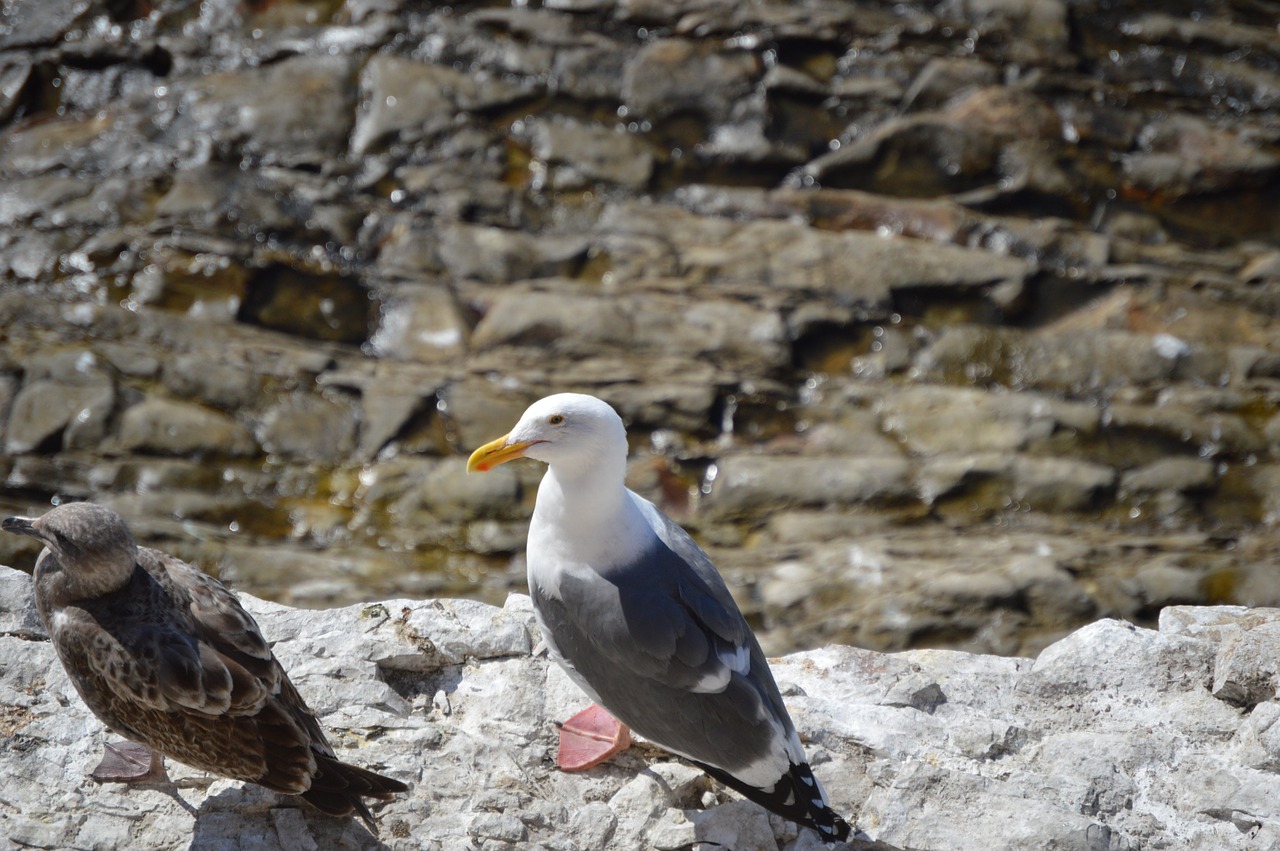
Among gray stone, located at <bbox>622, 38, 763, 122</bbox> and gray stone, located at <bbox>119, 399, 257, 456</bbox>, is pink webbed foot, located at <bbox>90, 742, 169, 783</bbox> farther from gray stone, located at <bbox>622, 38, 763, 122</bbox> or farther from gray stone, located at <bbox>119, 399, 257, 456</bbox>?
gray stone, located at <bbox>622, 38, 763, 122</bbox>

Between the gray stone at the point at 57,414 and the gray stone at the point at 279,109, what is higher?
the gray stone at the point at 279,109

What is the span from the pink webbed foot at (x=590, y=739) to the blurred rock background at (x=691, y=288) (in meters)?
2.77

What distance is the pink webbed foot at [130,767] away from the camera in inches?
126

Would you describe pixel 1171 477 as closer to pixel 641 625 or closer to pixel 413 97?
pixel 641 625

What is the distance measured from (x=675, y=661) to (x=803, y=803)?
0.49 meters

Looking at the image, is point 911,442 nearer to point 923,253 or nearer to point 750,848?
point 923,253

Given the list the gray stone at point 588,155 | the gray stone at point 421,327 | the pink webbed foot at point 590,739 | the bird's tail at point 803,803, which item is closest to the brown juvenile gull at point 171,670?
the pink webbed foot at point 590,739

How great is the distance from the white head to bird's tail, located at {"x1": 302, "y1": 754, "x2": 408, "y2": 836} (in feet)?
2.83

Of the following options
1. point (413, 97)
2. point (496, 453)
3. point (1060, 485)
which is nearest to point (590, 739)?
point (496, 453)

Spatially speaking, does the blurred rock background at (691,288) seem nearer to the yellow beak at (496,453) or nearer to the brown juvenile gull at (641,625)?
the brown juvenile gull at (641,625)

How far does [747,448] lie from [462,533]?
1.85 meters

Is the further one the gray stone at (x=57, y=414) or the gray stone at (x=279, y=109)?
the gray stone at (x=279, y=109)

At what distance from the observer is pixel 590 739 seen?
11.4ft

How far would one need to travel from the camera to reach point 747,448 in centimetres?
729
